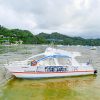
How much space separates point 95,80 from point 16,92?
10429 mm

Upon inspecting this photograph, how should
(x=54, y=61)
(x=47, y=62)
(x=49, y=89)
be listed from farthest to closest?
1. (x=54, y=61)
2. (x=47, y=62)
3. (x=49, y=89)

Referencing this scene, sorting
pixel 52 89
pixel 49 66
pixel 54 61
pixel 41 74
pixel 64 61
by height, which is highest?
pixel 54 61

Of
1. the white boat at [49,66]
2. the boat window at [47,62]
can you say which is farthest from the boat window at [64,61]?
the boat window at [47,62]

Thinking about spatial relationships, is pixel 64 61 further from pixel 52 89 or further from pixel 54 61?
pixel 52 89

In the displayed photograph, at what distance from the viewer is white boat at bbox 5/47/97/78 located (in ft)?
92.0

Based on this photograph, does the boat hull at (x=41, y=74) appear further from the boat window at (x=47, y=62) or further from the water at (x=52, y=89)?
the boat window at (x=47, y=62)

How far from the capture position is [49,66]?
95.2 feet


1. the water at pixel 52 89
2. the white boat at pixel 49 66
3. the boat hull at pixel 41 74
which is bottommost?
the water at pixel 52 89

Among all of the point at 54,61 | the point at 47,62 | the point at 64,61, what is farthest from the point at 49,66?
the point at 64,61

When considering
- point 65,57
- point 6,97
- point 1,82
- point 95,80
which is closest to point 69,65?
point 65,57

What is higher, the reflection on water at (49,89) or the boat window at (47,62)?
the boat window at (47,62)

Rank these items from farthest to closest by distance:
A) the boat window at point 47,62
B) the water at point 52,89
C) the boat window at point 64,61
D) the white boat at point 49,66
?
the boat window at point 64,61, the boat window at point 47,62, the white boat at point 49,66, the water at point 52,89

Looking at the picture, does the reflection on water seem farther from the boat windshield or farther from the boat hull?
the boat windshield

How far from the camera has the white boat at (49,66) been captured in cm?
2805
